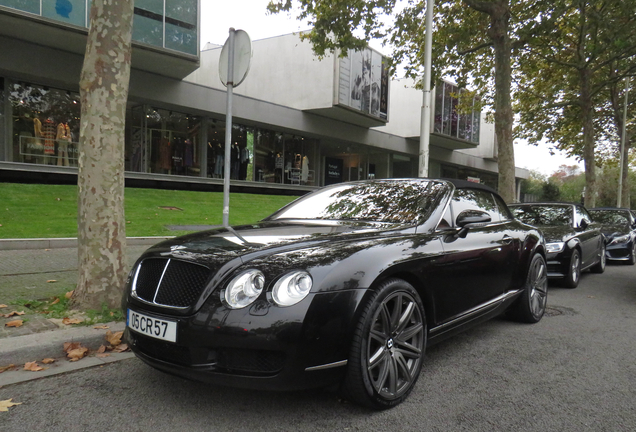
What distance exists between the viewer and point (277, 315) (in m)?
2.38

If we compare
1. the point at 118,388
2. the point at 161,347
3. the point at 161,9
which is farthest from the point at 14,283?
the point at 161,9

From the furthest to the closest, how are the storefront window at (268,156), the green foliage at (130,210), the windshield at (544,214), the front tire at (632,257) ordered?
1. the storefront window at (268,156)
2. the front tire at (632,257)
3. the green foliage at (130,210)
4. the windshield at (544,214)

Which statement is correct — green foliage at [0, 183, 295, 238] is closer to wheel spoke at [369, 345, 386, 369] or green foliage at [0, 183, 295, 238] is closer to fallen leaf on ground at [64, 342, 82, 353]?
fallen leaf on ground at [64, 342, 82, 353]

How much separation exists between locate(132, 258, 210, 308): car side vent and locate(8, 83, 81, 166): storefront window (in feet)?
53.2

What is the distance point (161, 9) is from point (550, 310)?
15122mm

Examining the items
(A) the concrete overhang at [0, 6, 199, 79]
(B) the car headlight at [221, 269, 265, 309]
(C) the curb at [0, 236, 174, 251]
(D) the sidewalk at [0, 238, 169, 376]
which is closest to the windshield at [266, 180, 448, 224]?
(B) the car headlight at [221, 269, 265, 309]

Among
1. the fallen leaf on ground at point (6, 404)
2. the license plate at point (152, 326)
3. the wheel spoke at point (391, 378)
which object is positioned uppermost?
the license plate at point (152, 326)

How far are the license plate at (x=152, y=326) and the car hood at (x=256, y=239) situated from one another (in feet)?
1.23

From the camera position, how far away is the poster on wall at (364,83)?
2242 cm

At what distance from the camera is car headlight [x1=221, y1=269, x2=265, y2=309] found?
246cm

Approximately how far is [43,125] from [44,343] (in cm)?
1599

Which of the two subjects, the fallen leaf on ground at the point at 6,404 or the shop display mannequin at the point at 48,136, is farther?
the shop display mannequin at the point at 48,136

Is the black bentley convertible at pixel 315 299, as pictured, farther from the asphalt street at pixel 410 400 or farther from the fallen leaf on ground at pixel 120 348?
the fallen leaf on ground at pixel 120 348

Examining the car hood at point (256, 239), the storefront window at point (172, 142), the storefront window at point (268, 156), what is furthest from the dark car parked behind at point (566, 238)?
the storefront window at point (268, 156)
